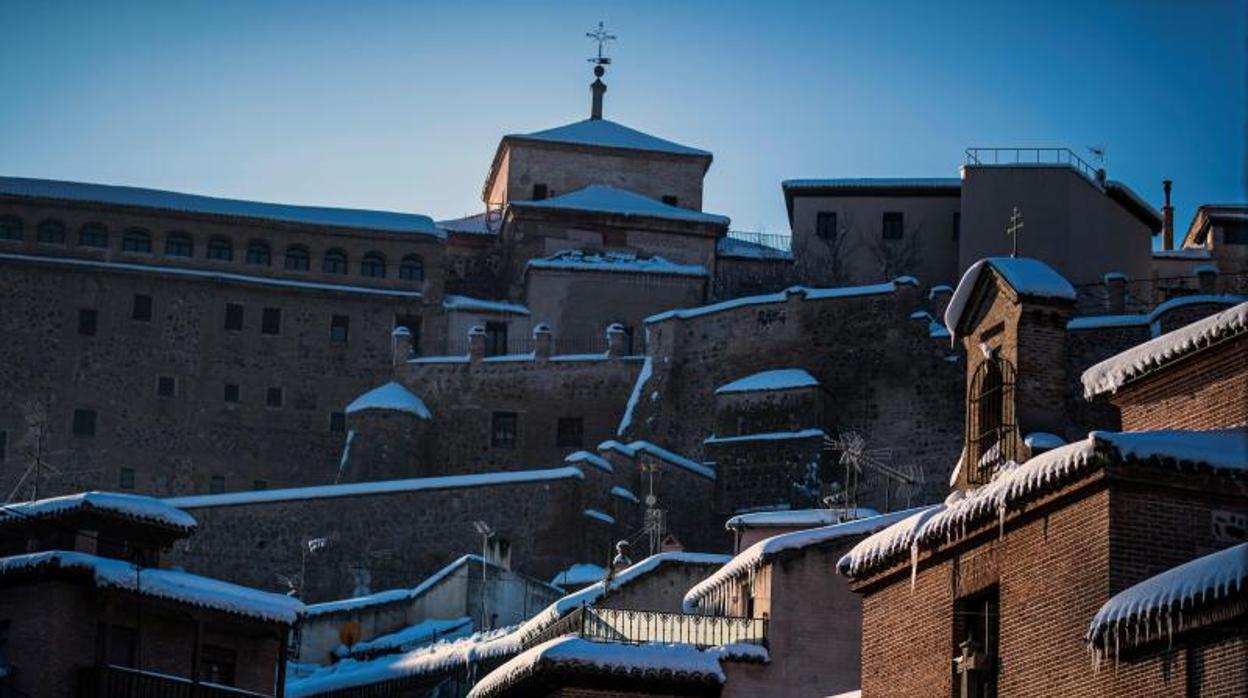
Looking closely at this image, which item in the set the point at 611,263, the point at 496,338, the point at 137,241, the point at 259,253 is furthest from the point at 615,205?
the point at 137,241

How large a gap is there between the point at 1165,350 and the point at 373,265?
62756 millimetres

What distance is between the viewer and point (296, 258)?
83.3 meters

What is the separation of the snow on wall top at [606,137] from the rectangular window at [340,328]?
11096mm

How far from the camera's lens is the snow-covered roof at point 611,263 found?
3199 inches

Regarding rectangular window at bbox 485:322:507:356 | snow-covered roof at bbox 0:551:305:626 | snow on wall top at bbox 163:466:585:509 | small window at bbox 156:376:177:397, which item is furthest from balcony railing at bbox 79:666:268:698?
rectangular window at bbox 485:322:507:356

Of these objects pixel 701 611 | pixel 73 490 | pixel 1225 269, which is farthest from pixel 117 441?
pixel 701 611

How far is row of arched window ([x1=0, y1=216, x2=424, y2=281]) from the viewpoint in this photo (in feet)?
270

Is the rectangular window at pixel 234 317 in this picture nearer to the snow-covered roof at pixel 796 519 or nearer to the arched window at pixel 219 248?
the arched window at pixel 219 248

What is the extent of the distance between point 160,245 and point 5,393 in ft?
22.6

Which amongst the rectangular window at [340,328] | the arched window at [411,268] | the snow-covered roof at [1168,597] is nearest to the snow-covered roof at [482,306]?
the arched window at [411,268]

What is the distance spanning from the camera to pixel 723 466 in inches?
2788

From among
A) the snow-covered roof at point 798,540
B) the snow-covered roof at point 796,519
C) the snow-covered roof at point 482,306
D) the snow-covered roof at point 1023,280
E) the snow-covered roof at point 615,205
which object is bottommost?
the snow-covered roof at point 798,540

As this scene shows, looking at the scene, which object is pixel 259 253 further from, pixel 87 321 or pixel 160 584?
pixel 160 584

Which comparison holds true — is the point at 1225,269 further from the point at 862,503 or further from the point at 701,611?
the point at 701,611
